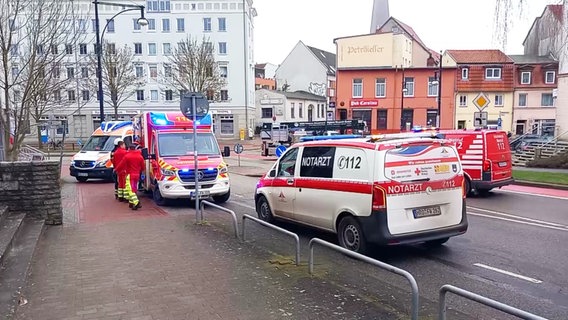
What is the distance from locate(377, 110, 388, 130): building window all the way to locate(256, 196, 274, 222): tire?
44126 millimetres

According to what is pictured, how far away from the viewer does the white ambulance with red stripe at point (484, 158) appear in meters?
14.4

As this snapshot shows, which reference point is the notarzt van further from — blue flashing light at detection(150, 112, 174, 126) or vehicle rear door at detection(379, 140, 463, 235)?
blue flashing light at detection(150, 112, 174, 126)

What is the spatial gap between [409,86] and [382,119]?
453cm

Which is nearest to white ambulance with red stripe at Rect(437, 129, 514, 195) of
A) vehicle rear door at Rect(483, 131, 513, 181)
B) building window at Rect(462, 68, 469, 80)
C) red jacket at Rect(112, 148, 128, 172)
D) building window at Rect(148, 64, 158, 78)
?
vehicle rear door at Rect(483, 131, 513, 181)

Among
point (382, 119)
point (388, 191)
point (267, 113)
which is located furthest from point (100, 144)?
point (267, 113)

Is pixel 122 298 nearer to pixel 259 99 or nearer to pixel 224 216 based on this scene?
pixel 224 216

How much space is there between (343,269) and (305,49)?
7477cm

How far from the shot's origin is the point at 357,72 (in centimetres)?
5297

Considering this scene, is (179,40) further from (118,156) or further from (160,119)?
(118,156)

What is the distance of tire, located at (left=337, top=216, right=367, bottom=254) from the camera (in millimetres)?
7309

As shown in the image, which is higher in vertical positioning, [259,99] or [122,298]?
[259,99]

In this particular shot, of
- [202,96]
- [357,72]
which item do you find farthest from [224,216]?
[357,72]

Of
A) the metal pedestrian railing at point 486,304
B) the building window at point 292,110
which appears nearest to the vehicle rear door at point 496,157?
the metal pedestrian railing at point 486,304

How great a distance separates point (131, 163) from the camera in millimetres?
12633
